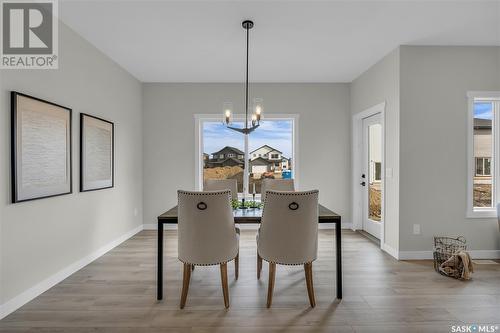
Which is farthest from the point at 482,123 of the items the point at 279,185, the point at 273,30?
the point at 273,30

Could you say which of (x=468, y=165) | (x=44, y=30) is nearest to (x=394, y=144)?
(x=468, y=165)

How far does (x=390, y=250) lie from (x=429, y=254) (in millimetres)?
432

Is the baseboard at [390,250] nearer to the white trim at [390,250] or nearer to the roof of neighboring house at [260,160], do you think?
the white trim at [390,250]

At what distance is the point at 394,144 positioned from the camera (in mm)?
3502

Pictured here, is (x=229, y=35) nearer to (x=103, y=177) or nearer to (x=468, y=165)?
(x=103, y=177)

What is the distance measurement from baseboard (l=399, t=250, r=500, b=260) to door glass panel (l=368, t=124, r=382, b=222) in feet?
3.23

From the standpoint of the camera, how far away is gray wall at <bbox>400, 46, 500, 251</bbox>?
11.1 feet

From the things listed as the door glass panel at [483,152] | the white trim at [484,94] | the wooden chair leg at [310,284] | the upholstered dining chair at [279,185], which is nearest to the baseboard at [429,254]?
the door glass panel at [483,152]

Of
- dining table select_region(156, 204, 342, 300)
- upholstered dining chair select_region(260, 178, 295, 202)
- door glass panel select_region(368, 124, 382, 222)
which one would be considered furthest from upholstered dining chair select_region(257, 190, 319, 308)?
door glass panel select_region(368, 124, 382, 222)

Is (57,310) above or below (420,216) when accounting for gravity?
below

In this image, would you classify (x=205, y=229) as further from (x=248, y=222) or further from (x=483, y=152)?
(x=483, y=152)

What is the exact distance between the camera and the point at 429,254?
11.2 ft

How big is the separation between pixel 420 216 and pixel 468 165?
86 cm

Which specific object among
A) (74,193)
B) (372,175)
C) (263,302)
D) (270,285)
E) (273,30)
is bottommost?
(263,302)
